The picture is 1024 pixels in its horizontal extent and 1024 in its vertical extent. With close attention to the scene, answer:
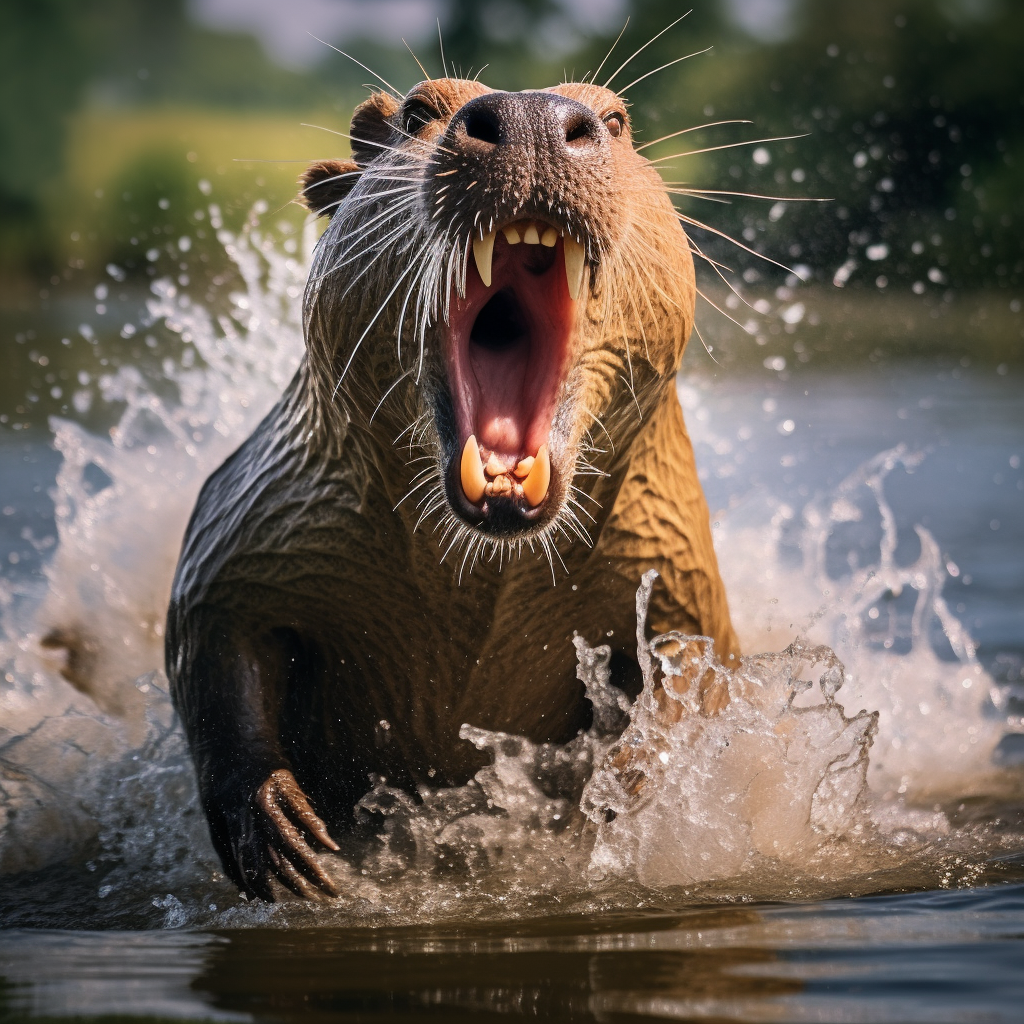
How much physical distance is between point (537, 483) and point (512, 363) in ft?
1.10

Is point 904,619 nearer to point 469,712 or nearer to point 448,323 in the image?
point 469,712

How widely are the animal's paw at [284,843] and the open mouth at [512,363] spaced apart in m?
0.88

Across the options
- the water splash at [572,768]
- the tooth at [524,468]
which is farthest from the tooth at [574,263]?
the water splash at [572,768]

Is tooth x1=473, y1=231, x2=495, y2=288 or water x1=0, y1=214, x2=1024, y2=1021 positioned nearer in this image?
water x1=0, y1=214, x2=1024, y2=1021

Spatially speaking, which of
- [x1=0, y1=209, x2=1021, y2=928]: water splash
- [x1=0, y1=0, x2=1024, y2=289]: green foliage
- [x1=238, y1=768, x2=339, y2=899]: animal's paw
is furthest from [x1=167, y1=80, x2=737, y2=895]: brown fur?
[x1=0, y1=0, x2=1024, y2=289]: green foliage

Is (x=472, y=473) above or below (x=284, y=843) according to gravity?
above

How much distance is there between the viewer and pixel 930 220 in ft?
64.3

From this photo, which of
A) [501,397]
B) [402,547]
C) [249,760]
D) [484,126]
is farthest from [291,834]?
[484,126]

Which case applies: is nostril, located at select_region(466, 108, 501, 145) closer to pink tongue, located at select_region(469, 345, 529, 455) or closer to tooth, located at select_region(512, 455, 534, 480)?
pink tongue, located at select_region(469, 345, 529, 455)

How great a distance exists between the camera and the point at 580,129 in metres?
3.07

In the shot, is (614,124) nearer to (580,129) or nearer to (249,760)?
(580,129)

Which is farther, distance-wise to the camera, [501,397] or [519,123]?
[501,397]

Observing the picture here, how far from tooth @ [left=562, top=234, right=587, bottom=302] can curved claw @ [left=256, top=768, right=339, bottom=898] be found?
1289mm

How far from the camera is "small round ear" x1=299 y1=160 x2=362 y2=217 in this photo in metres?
3.75
